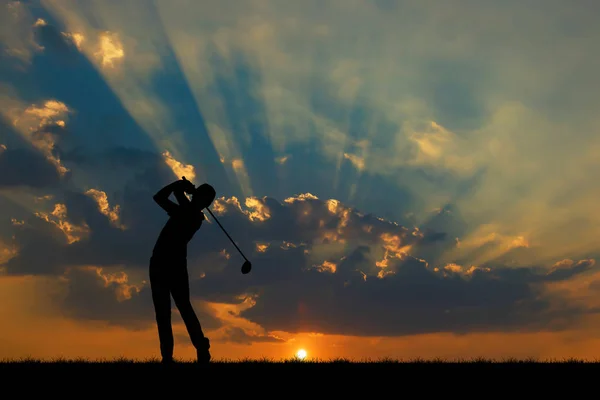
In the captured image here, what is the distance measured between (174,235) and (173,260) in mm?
499

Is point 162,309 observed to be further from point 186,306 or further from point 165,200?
point 165,200

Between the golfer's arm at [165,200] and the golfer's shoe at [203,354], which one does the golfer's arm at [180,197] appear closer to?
the golfer's arm at [165,200]

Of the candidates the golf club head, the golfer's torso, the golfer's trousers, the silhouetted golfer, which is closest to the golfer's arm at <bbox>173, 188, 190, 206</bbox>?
the silhouetted golfer

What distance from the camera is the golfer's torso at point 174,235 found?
1328 centimetres

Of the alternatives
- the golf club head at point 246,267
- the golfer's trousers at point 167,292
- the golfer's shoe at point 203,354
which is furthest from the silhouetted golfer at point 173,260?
the golf club head at point 246,267

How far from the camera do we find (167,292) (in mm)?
13406

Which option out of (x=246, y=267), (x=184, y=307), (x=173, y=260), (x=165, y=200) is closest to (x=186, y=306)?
(x=184, y=307)

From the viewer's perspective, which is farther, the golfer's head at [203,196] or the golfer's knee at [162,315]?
the golfer's head at [203,196]

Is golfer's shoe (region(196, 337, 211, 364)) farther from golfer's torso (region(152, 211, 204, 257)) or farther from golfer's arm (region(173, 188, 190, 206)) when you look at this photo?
golfer's arm (region(173, 188, 190, 206))
